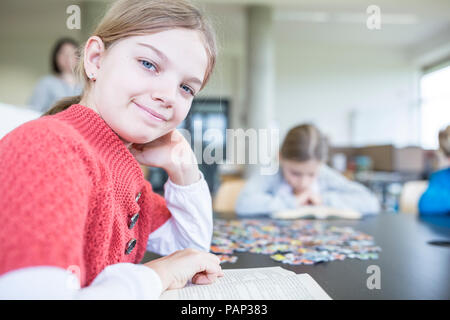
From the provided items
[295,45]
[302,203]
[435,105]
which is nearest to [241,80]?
[295,45]

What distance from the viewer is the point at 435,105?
6.94 metres

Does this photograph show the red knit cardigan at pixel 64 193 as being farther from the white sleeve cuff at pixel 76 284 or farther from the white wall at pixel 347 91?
the white wall at pixel 347 91

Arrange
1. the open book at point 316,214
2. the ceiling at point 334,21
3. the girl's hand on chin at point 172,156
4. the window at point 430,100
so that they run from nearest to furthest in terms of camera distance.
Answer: the girl's hand on chin at point 172,156, the open book at point 316,214, the ceiling at point 334,21, the window at point 430,100

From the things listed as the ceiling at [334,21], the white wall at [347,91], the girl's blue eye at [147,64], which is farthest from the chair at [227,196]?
the white wall at [347,91]

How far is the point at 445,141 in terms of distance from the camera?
1.76m

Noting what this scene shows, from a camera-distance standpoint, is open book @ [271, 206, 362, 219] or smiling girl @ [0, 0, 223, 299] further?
open book @ [271, 206, 362, 219]

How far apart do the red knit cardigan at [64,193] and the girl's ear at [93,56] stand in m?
0.07

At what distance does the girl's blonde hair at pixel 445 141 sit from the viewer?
5.76 ft

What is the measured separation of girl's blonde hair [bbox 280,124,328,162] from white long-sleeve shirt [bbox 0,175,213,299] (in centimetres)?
111

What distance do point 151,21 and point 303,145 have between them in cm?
135

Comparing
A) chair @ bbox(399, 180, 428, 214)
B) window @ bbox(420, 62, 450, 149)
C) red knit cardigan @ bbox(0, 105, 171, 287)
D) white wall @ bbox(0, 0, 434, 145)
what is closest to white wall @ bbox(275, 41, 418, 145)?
A: white wall @ bbox(0, 0, 434, 145)

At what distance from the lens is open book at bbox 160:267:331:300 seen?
1.47 feet

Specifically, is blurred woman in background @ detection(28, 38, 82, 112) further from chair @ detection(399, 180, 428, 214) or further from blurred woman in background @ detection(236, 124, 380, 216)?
chair @ detection(399, 180, 428, 214)

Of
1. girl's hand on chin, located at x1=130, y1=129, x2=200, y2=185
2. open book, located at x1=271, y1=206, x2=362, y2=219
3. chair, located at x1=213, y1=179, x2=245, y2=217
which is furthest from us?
chair, located at x1=213, y1=179, x2=245, y2=217
